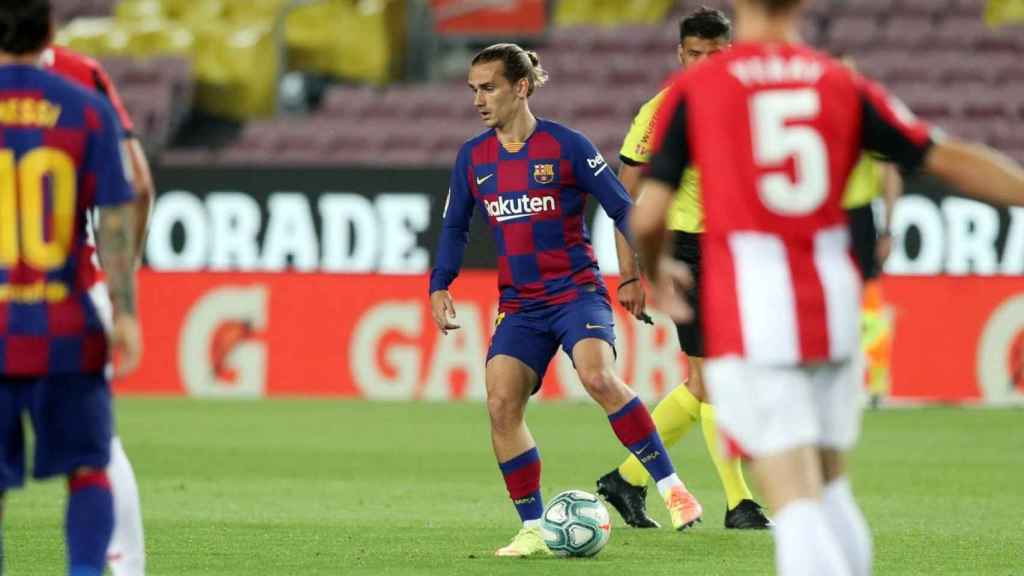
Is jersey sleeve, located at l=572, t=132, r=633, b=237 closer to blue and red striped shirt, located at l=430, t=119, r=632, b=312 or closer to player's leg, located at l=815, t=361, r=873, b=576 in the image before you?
blue and red striped shirt, located at l=430, t=119, r=632, b=312

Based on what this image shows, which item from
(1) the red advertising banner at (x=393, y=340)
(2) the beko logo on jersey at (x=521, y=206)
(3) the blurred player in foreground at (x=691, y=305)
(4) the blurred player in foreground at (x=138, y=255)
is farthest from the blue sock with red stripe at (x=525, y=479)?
(1) the red advertising banner at (x=393, y=340)

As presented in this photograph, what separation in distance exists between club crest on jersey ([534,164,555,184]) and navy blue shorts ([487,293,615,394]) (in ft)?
1.63

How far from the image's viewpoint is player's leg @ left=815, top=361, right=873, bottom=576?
4609 millimetres

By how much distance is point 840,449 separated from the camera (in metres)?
4.68

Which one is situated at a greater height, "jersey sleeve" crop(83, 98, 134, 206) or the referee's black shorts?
"jersey sleeve" crop(83, 98, 134, 206)

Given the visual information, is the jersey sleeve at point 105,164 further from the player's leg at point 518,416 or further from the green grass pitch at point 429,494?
the player's leg at point 518,416

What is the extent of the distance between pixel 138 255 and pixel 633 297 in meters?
2.82

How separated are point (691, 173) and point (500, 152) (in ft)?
3.73

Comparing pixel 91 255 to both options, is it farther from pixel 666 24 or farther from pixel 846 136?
pixel 666 24

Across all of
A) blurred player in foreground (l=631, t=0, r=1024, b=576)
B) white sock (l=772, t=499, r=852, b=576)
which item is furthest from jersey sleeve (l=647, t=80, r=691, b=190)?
white sock (l=772, t=499, r=852, b=576)

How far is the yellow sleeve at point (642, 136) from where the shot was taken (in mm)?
8461

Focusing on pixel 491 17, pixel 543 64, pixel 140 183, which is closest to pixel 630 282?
pixel 140 183

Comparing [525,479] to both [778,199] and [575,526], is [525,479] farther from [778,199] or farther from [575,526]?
[778,199]

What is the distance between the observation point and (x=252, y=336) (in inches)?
678
